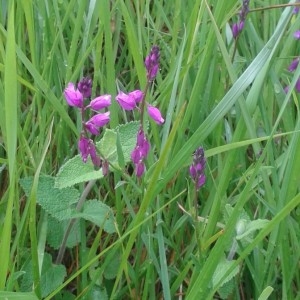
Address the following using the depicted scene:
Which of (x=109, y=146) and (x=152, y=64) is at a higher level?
(x=152, y=64)

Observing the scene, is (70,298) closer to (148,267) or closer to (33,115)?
(148,267)

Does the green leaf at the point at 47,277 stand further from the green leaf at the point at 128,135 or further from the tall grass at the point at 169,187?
the green leaf at the point at 128,135

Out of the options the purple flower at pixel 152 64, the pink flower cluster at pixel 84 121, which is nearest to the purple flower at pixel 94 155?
the pink flower cluster at pixel 84 121

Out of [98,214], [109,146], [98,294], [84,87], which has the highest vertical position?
[84,87]

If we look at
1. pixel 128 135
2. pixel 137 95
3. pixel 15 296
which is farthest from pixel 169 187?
pixel 15 296

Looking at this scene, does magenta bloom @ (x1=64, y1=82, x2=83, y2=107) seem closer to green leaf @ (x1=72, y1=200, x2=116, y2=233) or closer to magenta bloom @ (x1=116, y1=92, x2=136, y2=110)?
magenta bloom @ (x1=116, y1=92, x2=136, y2=110)

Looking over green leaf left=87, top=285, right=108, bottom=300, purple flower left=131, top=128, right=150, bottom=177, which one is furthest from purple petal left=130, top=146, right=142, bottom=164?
green leaf left=87, top=285, right=108, bottom=300

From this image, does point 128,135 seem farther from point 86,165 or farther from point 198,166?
point 198,166

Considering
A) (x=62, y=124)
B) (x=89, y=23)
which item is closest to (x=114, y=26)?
(x=89, y=23)
